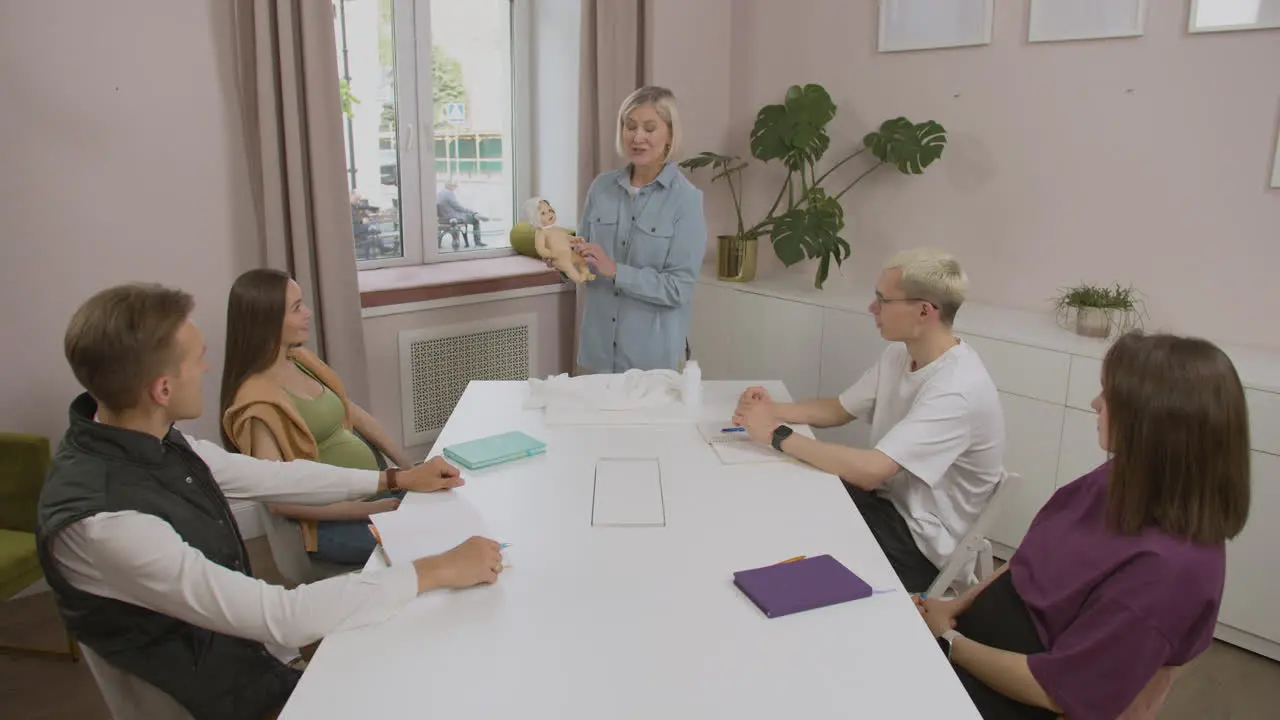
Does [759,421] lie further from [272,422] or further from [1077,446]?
[1077,446]

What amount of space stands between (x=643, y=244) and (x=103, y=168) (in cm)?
166

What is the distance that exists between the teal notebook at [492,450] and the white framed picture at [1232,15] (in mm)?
2418

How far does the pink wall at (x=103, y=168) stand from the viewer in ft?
8.64

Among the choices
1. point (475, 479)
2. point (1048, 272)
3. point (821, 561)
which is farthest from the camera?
point (1048, 272)

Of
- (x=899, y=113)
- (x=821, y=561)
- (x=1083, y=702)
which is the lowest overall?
(x=1083, y=702)

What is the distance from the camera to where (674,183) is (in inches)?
109

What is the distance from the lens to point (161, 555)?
132cm

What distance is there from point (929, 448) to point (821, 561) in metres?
0.52

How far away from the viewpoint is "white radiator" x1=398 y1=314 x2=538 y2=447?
362 cm

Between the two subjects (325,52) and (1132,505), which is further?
(325,52)

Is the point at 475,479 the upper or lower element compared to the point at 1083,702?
upper

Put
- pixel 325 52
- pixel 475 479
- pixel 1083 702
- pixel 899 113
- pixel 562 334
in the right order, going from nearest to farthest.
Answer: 1. pixel 1083 702
2. pixel 475 479
3. pixel 325 52
4. pixel 899 113
5. pixel 562 334

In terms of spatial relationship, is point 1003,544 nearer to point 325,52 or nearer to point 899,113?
point 899,113

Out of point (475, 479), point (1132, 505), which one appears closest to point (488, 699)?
point (475, 479)
